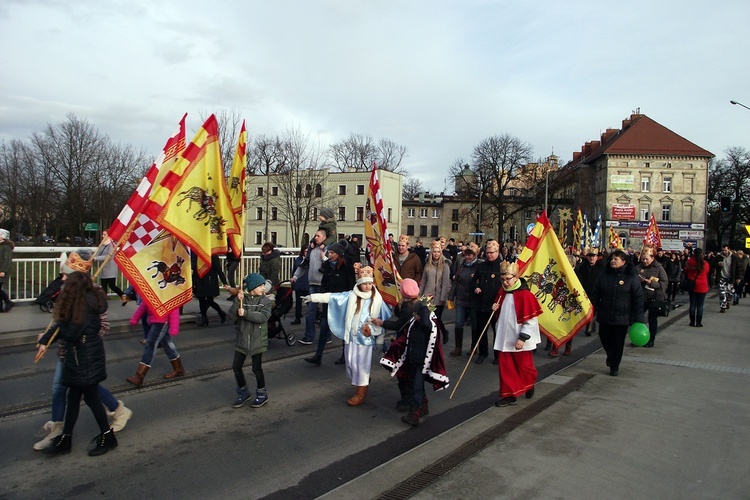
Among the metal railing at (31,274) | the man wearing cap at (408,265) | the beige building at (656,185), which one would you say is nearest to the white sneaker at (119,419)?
the man wearing cap at (408,265)

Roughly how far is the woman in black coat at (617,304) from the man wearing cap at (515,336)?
6.82ft

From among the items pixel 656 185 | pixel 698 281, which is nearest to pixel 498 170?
pixel 656 185

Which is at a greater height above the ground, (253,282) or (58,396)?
(253,282)

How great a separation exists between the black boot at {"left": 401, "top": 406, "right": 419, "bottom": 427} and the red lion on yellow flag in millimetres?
3327

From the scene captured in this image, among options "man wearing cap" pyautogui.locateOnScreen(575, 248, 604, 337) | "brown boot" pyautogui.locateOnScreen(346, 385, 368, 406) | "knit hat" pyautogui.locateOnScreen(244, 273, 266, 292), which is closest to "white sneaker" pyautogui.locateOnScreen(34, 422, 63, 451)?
"knit hat" pyautogui.locateOnScreen(244, 273, 266, 292)

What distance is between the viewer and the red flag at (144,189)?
6.59 metres

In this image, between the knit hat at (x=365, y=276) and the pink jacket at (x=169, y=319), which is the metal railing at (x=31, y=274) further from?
the knit hat at (x=365, y=276)

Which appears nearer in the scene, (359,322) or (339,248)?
(359,322)

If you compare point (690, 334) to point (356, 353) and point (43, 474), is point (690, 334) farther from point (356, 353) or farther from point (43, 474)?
point (43, 474)

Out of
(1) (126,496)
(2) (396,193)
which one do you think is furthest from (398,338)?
(2) (396,193)

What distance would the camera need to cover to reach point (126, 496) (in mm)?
4207

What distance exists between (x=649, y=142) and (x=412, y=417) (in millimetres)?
79122

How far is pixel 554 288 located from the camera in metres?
8.80

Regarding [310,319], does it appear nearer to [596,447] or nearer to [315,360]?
[315,360]
